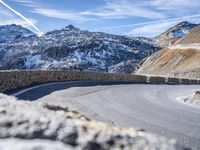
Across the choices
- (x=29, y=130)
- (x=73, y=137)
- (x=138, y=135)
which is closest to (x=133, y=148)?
(x=138, y=135)

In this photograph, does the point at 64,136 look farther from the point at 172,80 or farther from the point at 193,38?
the point at 193,38

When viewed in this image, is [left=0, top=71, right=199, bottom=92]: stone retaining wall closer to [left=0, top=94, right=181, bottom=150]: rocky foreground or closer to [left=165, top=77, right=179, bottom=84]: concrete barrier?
[left=165, top=77, right=179, bottom=84]: concrete barrier

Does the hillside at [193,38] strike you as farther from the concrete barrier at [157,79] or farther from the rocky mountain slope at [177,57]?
the concrete barrier at [157,79]

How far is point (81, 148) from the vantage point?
326 cm

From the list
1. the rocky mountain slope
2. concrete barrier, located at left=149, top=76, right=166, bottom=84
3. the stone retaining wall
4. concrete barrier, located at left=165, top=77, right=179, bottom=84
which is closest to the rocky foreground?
the stone retaining wall

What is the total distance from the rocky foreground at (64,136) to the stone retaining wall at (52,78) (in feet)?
64.7

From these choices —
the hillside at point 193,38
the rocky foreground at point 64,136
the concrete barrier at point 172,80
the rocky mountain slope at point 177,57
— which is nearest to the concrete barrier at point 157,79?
the concrete barrier at point 172,80

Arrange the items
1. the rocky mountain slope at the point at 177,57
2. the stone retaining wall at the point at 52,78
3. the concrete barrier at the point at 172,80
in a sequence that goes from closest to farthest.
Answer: the stone retaining wall at the point at 52,78 < the concrete barrier at the point at 172,80 < the rocky mountain slope at the point at 177,57

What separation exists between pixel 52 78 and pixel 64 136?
31.1 metres

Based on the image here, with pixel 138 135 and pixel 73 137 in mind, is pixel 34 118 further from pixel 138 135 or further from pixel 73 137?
pixel 138 135

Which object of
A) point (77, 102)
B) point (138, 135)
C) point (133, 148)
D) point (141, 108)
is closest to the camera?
point (133, 148)

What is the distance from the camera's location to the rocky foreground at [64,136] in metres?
3.27

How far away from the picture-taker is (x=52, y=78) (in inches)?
1351

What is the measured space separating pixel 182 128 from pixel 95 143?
8.45 m
